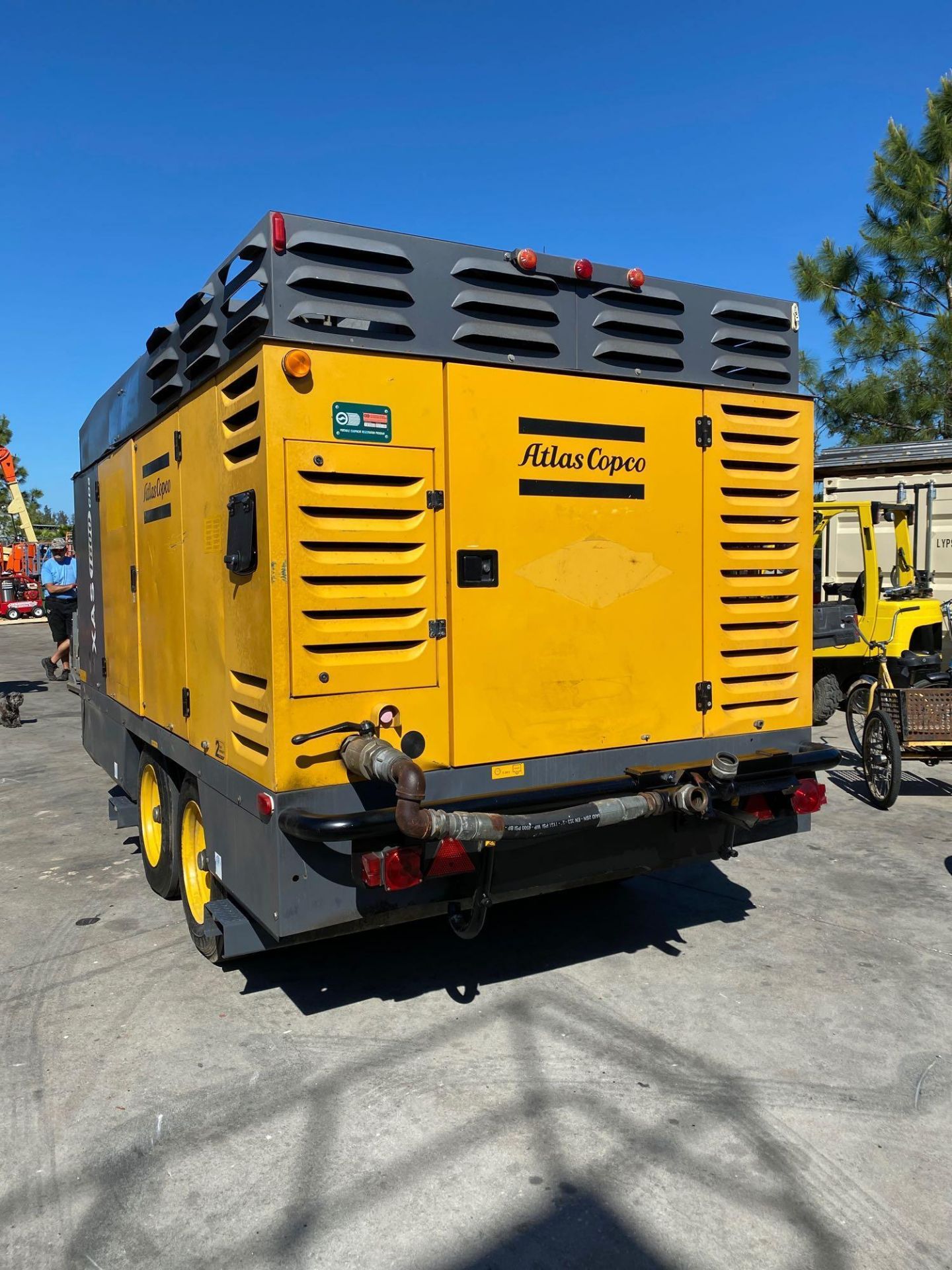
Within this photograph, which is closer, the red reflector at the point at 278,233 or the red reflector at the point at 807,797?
the red reflector at the point at 278,233

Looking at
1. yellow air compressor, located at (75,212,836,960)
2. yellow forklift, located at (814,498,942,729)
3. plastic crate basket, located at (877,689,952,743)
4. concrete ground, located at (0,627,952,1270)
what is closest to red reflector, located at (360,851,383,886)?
yellow air compressor, located at (75,212,836,960)

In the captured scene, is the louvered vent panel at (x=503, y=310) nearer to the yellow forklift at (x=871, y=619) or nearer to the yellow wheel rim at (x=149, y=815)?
the yellow wheel rim at (x=149, y=815)

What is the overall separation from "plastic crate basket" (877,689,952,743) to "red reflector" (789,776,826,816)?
326 cm

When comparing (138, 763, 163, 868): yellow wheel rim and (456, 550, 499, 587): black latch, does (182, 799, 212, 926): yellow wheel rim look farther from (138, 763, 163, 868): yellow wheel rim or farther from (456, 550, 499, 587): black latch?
(456, 550, 499, 587): black latch

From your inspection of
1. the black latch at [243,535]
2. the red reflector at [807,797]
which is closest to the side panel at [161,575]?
the black latch at [243,535]

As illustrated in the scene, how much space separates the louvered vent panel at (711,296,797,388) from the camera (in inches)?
171

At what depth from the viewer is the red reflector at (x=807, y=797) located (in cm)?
442

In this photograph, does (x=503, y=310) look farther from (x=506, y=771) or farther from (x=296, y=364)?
(x=506, y=771)

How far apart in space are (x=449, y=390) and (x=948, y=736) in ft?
18.0

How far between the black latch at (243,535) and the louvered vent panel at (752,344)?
87.7 inches

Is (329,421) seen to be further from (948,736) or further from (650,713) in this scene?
(948,736)

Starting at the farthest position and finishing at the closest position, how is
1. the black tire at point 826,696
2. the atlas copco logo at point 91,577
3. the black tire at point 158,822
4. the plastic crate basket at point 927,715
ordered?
the black tire at point 826,696, the plastic crate basket at point 927,715, the atlas copco logo at point 91,577, the black tire at point 158,822

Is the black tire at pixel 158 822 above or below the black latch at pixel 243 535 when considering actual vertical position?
below

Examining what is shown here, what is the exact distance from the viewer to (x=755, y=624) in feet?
14.9
